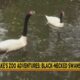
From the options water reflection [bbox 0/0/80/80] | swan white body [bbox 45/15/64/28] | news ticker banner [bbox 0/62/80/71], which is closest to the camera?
Answer: news ticker banner [bbox 0/62/80/71]

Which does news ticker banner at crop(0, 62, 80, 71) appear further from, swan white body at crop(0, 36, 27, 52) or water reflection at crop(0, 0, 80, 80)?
swan white body at crop(0, 36, 27, 52)

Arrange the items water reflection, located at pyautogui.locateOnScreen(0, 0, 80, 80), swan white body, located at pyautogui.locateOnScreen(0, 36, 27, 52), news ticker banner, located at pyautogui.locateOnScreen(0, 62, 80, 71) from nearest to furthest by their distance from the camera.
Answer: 1. news ticker banner, located at pyautogui.locateOnScreen(0, 62, 80, 71)
2. water reflection, located at pyautogui.locateOnScreen(0, 0, 80, 80)
3. swan white body, located at pyautogui.locateOnScreen(0, 36, 27, 52)

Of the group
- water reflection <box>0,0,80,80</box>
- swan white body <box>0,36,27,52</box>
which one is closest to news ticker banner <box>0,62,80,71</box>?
water reflection <box>0,0,80,80</box>

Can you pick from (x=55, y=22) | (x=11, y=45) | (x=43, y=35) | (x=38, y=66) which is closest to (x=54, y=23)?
(x=55, y=22)

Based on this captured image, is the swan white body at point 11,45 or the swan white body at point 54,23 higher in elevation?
the swan white body at point 54,23

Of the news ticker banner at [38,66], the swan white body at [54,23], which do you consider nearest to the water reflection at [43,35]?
the swan white body at [54,23]

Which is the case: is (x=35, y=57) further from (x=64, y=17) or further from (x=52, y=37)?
(x=64, y=17)

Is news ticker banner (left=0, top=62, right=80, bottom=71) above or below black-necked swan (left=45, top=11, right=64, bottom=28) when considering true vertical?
below

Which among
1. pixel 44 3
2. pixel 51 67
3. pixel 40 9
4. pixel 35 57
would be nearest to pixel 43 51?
pixel 35 57

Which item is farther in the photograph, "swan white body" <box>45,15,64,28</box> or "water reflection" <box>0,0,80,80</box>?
"swan white body" <box>45,15,64,28</box>

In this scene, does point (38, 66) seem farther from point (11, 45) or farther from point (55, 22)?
point (55, 22)

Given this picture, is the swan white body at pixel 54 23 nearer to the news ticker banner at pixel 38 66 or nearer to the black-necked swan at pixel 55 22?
the black-necked swan at pixel 55 22

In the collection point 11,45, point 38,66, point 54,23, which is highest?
point 54,23

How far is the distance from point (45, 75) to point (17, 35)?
4.21 metres
